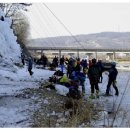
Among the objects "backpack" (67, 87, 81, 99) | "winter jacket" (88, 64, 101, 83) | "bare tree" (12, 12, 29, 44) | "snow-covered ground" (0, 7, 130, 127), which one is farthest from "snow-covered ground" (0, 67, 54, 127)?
"bare tree" (12, 12, 29, 44)

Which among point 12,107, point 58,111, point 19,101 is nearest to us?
point 58,111

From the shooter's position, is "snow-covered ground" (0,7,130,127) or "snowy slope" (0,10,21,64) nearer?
"snow-covered ground" (0,7,130,127)

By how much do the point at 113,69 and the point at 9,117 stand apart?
7203mm

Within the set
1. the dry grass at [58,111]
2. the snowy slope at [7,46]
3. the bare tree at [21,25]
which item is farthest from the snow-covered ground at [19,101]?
the bare tree at [21,25]

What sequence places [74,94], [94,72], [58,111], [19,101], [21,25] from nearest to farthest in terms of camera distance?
[58,111] < [74,94] < [19,101] < [94,72] < [21,25]

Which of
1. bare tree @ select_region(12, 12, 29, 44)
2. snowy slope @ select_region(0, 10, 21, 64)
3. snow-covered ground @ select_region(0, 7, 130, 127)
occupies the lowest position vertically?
bare tree @ select_region(12, 12, 29, 44)

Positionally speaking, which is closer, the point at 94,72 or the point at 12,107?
the point at 12,107

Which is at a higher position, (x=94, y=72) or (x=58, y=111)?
(x=94, y=72)

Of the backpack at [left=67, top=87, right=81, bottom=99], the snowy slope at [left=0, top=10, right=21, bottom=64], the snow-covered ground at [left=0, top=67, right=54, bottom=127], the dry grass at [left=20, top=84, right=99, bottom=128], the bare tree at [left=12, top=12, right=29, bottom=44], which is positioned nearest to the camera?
the dry grass at [left=20, top=84, right=99, bottom=128]

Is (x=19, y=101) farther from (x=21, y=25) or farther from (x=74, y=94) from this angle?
(x=21, y=25)

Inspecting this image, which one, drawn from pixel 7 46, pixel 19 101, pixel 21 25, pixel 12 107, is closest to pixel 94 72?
pixel 19 101

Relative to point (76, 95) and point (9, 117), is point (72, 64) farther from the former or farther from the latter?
point (9, 117)

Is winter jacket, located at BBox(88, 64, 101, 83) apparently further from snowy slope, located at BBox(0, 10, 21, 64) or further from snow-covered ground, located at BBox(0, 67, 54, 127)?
snowy slope, located at BBox(0, 10, 21, 64)

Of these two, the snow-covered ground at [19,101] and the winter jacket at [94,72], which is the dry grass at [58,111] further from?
the winter jacket at [94,72]
